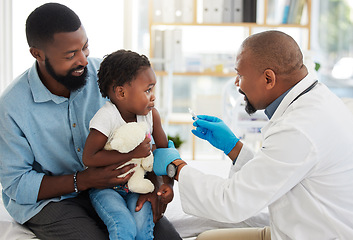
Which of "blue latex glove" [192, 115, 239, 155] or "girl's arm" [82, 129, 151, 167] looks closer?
"girl's arm" [82, 129, 151, 167]

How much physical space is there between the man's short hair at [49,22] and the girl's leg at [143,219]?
60 centimetres

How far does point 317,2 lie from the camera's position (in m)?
4.84

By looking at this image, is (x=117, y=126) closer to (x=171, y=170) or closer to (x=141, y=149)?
(x=141, y=149)

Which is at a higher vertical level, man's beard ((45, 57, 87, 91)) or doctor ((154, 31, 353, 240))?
man's beard ((45, 57, 87, 91))

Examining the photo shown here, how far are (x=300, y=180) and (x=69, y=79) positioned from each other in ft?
2.67

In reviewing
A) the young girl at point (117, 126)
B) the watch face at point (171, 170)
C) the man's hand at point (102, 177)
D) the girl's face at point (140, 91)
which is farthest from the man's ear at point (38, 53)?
the watch face at point (171, 170)

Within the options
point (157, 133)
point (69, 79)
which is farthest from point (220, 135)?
point (69, 79)

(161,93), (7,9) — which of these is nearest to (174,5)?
(161,93)

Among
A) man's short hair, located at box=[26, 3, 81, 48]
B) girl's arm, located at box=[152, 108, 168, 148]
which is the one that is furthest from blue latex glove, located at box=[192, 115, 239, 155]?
man's short hair, located at box=[26, 3, 81, 48]

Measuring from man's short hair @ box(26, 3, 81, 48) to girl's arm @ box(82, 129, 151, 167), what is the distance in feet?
1.11

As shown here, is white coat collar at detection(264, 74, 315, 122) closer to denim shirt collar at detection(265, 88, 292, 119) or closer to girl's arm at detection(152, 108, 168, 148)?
denim shirt collar at detection(265, 88, 292, 119)

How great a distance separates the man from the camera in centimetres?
137

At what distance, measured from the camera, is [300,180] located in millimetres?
1213

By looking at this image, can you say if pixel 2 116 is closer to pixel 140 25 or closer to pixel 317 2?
pixel 140 25
